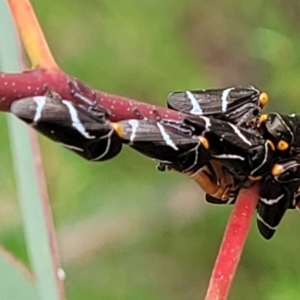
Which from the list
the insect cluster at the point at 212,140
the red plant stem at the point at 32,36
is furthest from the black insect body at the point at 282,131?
the red plant stem at the point at 32,36

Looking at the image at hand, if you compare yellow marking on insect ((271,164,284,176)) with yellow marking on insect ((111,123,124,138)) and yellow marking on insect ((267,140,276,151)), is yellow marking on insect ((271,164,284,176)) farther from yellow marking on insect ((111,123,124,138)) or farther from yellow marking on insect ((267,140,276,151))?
yellow marking on insect ((111,123,124,138))

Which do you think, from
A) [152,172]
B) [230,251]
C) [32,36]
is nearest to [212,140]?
[230,251]

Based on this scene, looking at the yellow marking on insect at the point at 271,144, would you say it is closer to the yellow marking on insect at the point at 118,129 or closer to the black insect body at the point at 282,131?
the black insect body at the point at 282,131

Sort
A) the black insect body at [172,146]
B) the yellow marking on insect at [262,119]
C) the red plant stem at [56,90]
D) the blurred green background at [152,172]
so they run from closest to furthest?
the red plant stem at [56,90] → the black insect body at [172,146] → the yellow marking on insect at [262,119] → the blurred green background at [152,172]

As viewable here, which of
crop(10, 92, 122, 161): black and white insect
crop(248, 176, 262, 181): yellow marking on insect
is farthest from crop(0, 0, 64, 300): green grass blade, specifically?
crop(248, 176, 262, 181): yellow marking on insect

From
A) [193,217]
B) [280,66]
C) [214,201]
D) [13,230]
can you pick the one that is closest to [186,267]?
[193,217]

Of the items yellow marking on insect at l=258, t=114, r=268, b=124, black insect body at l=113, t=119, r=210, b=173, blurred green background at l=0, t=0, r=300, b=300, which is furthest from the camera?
blurred green background at l=0, t=0, r=300, b=300

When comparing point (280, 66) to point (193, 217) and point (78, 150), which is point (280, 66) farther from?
point (78, 150)
